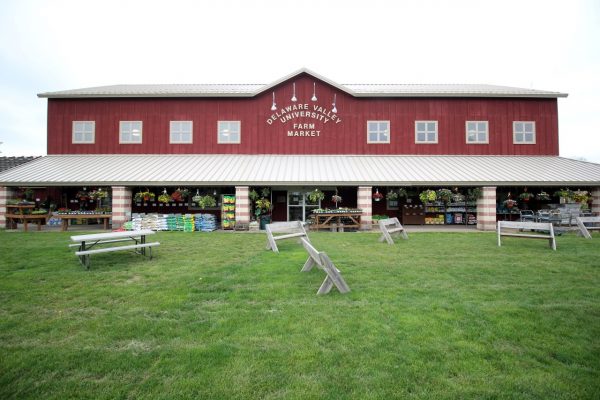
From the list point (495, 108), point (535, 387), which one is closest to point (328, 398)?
point (535, 387)

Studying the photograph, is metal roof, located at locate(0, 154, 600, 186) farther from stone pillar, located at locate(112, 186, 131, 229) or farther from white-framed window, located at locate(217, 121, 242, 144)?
white-framed window, located at locate(217, 121, 242, 144)

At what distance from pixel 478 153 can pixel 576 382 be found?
18.9 metres

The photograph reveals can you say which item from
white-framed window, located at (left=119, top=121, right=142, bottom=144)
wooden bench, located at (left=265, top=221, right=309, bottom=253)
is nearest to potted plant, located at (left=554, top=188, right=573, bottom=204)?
wooden bench, located at (left=265, top=221, right=309, bottom=253)

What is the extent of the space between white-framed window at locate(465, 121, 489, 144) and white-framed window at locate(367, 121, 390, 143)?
16.4ft

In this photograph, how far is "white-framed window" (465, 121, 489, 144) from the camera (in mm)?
19125

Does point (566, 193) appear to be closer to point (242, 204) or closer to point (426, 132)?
point (426, 132)

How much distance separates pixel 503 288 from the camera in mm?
5562

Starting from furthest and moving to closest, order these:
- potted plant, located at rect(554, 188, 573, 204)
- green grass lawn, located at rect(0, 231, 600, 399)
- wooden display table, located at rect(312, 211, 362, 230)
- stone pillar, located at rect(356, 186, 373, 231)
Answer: potted plant, located at rect(554, 188, 573, 204), stone pillar, located at rect(356, 186, 373, 231), wooden display table, located at rect(312, 211, 362, 230), green grass lawn, located at rect(0, 231, 600, 399)

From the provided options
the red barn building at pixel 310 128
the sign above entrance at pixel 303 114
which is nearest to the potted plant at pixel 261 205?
the red barn building at pixel 310 128

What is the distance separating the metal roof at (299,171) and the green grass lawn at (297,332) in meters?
8.64

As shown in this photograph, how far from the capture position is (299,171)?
16312 millimetres

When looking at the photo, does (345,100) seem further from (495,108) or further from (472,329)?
(472,329)

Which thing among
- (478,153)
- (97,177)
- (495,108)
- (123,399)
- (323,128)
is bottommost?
(123,399)

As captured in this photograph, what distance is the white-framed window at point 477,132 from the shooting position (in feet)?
62.7
